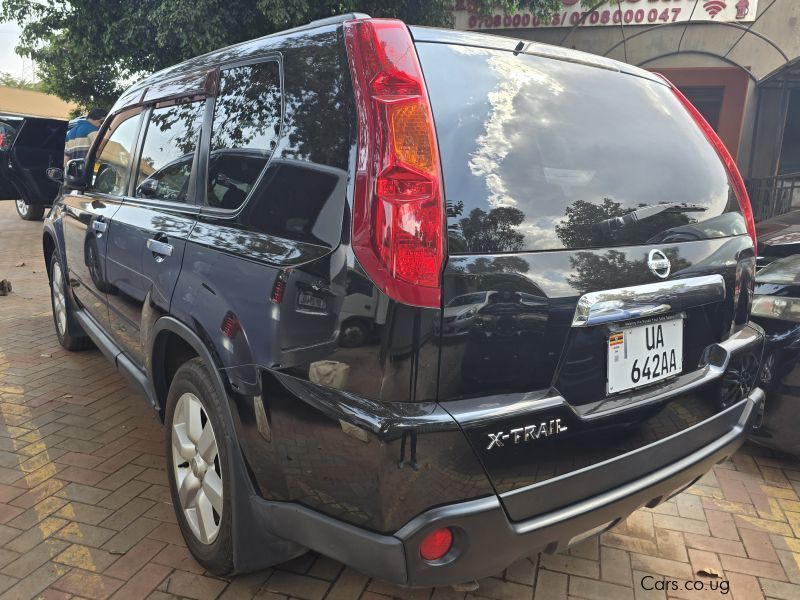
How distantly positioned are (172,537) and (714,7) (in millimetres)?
12352

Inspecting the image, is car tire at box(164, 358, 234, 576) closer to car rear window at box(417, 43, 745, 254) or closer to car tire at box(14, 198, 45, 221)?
car rear window at box(417, 43, 745, 254)

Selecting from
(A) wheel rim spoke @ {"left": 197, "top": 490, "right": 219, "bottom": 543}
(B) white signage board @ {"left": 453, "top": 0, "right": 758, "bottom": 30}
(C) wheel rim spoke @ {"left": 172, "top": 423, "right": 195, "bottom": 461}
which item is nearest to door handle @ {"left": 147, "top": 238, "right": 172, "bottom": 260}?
(C) wheel rim spoke @ {"left": 172, "top": 423, "right": 195, "bottom": 461}

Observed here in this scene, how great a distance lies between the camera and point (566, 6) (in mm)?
11602

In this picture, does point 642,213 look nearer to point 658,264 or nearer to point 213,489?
point 658,264

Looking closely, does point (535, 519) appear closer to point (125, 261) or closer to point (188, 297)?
point (188, 297)

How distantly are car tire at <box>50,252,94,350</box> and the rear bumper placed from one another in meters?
3.23

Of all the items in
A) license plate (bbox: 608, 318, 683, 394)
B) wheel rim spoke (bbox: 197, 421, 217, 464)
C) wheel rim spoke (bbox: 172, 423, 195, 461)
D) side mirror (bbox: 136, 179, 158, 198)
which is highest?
side mirror (bbox: 136, 179, 158, 198)

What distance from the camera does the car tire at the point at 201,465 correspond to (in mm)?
1991

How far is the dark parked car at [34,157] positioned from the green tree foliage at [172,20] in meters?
1.73

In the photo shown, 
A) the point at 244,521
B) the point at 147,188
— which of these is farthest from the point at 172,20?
the point at 244,521

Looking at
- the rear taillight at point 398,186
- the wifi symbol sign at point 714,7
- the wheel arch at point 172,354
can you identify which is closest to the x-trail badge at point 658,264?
the rear taillight at point 398,186

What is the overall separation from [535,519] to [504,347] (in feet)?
1.58

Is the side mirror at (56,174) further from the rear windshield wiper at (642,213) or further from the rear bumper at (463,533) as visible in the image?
the rear windshield wiper at (642,213)

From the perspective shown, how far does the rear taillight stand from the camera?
4.89 feet
